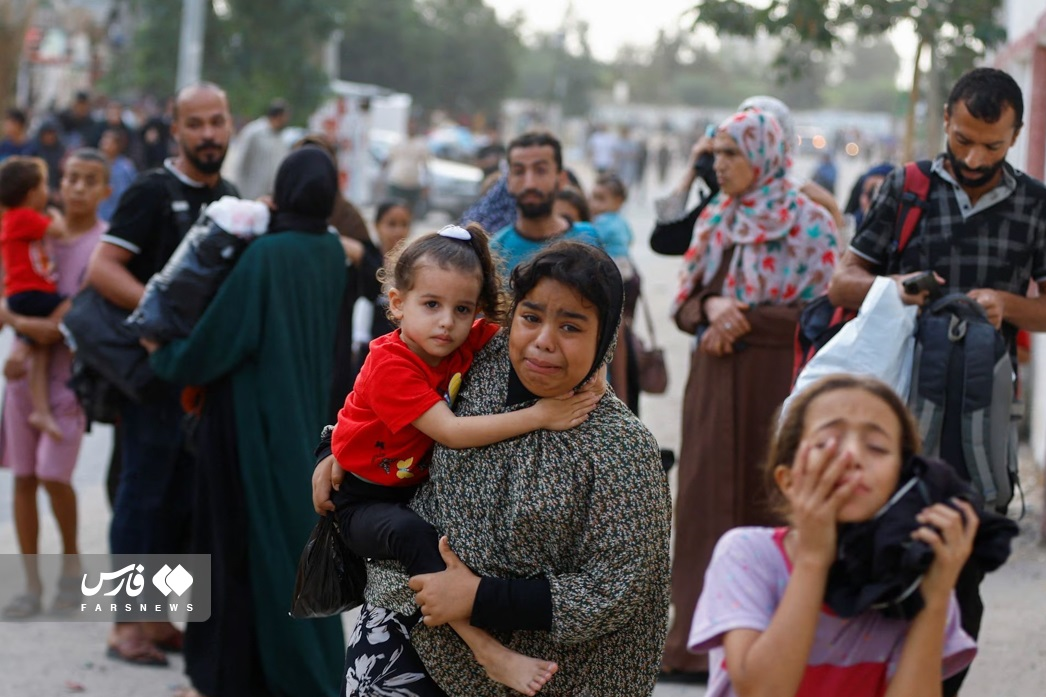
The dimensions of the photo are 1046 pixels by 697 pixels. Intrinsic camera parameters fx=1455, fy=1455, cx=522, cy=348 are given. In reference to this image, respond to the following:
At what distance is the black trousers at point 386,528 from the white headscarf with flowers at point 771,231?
2467 mm

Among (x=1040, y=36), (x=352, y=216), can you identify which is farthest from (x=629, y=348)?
(x=1040, y=36)

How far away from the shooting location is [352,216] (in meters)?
6.49

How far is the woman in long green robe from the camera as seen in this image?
4.95m

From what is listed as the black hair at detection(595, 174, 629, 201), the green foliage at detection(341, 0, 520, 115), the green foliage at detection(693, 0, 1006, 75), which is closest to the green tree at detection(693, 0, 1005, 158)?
the green foliage at detection(693, 0, 1006, 75)

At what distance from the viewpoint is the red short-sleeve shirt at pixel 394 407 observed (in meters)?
3.07

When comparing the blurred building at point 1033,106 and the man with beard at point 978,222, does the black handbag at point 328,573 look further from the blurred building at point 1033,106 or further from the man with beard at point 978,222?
the blurred building at point 1033,106

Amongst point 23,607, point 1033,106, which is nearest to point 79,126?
point 23,607

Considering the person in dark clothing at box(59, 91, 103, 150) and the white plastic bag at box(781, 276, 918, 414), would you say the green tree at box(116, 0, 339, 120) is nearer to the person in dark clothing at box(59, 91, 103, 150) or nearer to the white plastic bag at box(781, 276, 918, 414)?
the person in dark clothing at box(59, 91, 103, 150)

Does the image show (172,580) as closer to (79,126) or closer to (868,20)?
(868,20)

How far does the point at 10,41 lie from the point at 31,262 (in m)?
20.9

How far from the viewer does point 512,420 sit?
2893mm

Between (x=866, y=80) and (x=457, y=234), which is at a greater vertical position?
(x=866, y=80)

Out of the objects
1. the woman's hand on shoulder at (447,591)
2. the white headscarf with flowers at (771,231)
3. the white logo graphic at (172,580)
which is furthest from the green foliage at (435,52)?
the woman's hand on shoulder at (447,591)

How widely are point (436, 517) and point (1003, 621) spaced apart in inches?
156
